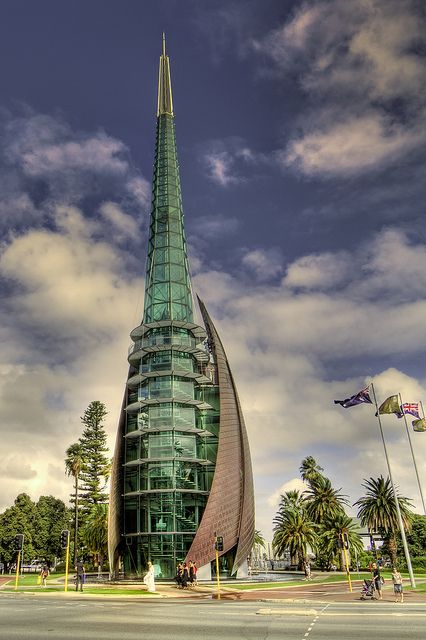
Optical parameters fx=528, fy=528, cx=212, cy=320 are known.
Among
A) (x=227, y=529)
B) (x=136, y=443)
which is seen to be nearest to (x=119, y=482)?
(x=136, y=443)

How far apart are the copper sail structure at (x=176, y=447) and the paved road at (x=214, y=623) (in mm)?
26131

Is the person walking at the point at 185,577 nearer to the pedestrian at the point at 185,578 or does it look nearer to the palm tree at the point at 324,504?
the pedestrian at the point at 185,578

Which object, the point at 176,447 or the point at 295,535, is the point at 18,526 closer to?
the point at 176,447

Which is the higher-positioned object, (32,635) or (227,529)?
(227,529)

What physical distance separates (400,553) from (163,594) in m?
53.9

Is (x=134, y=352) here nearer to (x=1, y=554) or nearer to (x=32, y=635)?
(x=1, y=554)

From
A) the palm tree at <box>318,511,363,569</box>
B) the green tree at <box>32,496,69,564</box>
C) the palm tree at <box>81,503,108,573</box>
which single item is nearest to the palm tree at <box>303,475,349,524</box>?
the palm tree at <box>318,511,363,569</box>

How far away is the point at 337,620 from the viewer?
16.1m

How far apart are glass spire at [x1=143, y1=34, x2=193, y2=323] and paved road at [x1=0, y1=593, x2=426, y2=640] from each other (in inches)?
1692

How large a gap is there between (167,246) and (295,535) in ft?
118

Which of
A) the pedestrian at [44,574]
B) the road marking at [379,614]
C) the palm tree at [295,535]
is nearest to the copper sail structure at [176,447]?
the palm tree at [295,535]

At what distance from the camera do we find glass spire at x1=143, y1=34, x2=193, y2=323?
62.2 metres

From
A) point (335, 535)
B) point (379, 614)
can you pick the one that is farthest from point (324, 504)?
point (379, 614)

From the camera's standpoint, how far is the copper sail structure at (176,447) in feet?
161
